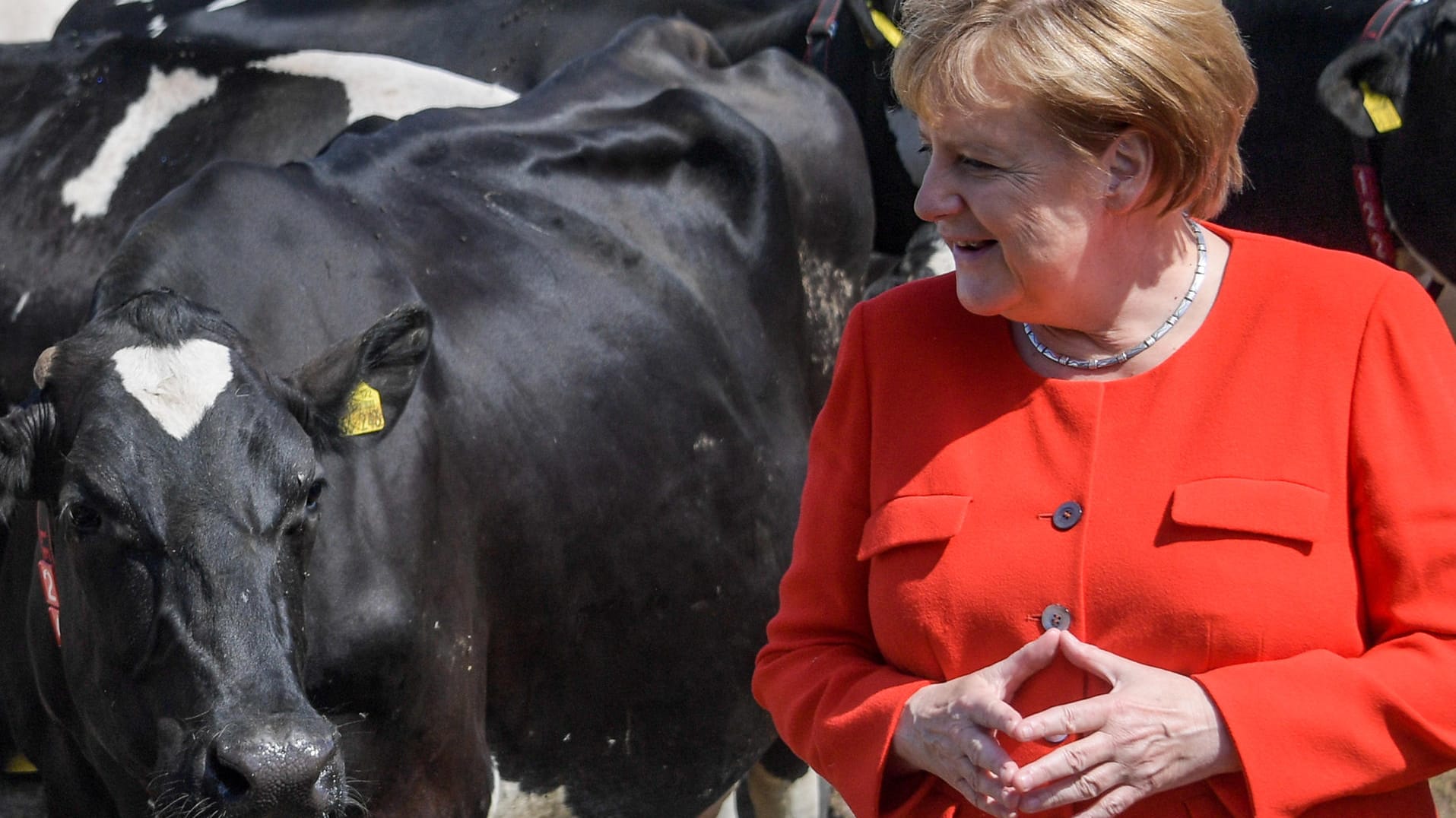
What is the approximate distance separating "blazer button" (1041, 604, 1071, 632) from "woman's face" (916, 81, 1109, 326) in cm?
34

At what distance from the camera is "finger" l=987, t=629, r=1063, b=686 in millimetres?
1754

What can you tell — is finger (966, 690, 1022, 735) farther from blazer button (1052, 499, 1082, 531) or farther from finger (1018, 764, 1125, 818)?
blazer button (1052, 499, 1082, 531)

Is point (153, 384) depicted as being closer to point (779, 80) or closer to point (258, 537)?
point (258, 537)

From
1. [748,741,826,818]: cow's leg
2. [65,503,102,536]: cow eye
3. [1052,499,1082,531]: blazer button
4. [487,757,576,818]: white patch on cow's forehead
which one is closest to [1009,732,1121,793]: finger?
[1052,499,1082,531]: blazer button

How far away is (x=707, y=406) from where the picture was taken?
4082mm

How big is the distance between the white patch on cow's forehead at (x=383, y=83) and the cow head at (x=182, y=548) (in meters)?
2.38

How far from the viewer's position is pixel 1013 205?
6.11 ft

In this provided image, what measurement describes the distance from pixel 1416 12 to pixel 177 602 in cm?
348

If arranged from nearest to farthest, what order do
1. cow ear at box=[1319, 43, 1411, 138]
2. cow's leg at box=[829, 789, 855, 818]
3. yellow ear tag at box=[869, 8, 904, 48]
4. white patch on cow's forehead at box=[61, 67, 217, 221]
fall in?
cow ear at box=[1319, 43, 1411, 138] → white patch on cow's forehead at box=[61, 67, 217, 221] → cow's leg at box=[829, 789, 855, 818] → yellow ear tag at box=[869, 8, 904, 48]

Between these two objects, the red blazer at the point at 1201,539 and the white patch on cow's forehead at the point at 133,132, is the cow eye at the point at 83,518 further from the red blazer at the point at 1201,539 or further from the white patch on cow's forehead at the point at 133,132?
the white patch on cow's forehead at the point at 133,132

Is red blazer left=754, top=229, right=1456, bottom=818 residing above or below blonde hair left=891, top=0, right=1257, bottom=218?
below

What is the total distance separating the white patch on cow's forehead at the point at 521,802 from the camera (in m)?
3.51

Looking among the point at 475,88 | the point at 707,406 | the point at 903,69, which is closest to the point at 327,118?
the point at 475,88

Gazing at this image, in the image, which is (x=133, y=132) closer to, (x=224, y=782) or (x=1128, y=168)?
(x=224, y=782)
